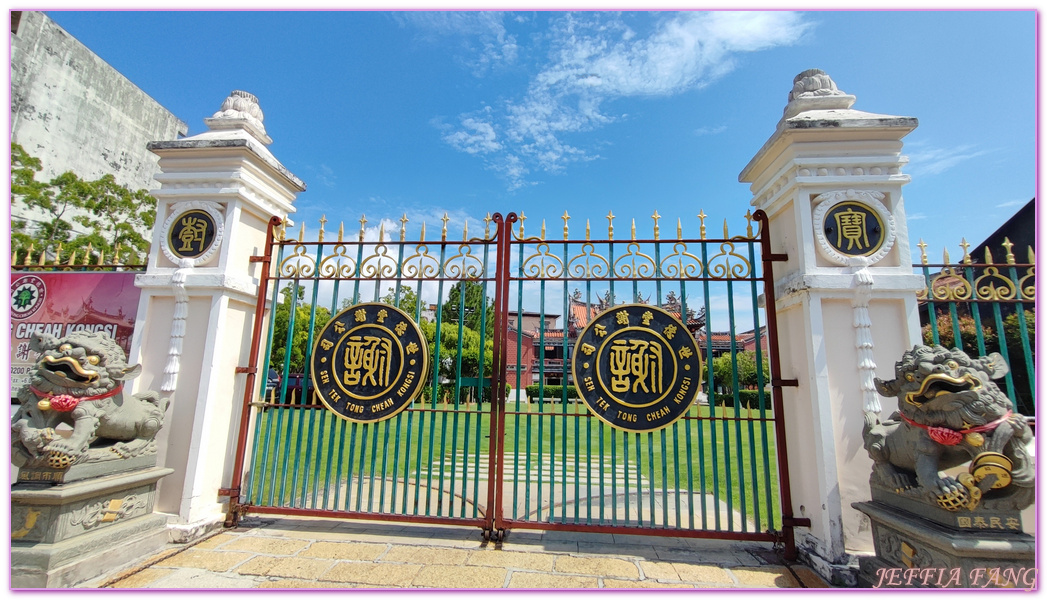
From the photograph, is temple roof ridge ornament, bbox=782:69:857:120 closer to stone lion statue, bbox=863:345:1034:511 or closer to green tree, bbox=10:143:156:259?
stone lion statue, bbox=863:345:1034:511

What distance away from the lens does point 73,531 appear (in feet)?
10.4

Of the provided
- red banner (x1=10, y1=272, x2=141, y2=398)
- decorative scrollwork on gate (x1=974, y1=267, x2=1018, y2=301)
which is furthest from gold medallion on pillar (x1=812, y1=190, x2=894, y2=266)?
red banner (x1=10, y1=272, x2=141, y2=398)

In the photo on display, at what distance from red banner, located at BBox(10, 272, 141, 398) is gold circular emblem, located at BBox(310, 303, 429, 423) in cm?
224

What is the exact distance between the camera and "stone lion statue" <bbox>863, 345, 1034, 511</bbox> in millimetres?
2607

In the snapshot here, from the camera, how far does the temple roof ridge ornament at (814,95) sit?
416 centimetres

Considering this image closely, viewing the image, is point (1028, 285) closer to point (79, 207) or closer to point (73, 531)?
point (73, 531)

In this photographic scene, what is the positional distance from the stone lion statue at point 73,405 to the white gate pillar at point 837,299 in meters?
5.18

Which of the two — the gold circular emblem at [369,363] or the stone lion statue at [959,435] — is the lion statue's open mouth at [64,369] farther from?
the stone lion statue at [959,435]

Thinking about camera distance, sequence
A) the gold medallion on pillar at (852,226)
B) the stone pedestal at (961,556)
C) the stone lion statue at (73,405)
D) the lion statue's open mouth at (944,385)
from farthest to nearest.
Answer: the gold medallion on pillar at (852,226), the stone lion statue at (73,405), the lion statue's open mouth at (944,385), the stone pedestal at (961,556)

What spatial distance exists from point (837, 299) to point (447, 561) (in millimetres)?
3612

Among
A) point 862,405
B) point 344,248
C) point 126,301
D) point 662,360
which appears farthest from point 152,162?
point 862,405

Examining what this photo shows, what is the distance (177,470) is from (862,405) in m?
5.51

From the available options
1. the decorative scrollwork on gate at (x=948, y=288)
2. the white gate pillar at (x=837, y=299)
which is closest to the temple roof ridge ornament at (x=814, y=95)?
the white gate pillar at (x=837, y=299)

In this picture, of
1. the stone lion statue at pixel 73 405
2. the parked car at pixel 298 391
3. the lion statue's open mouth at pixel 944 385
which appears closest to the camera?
the lion statue's open mouth at pixel 944 385
